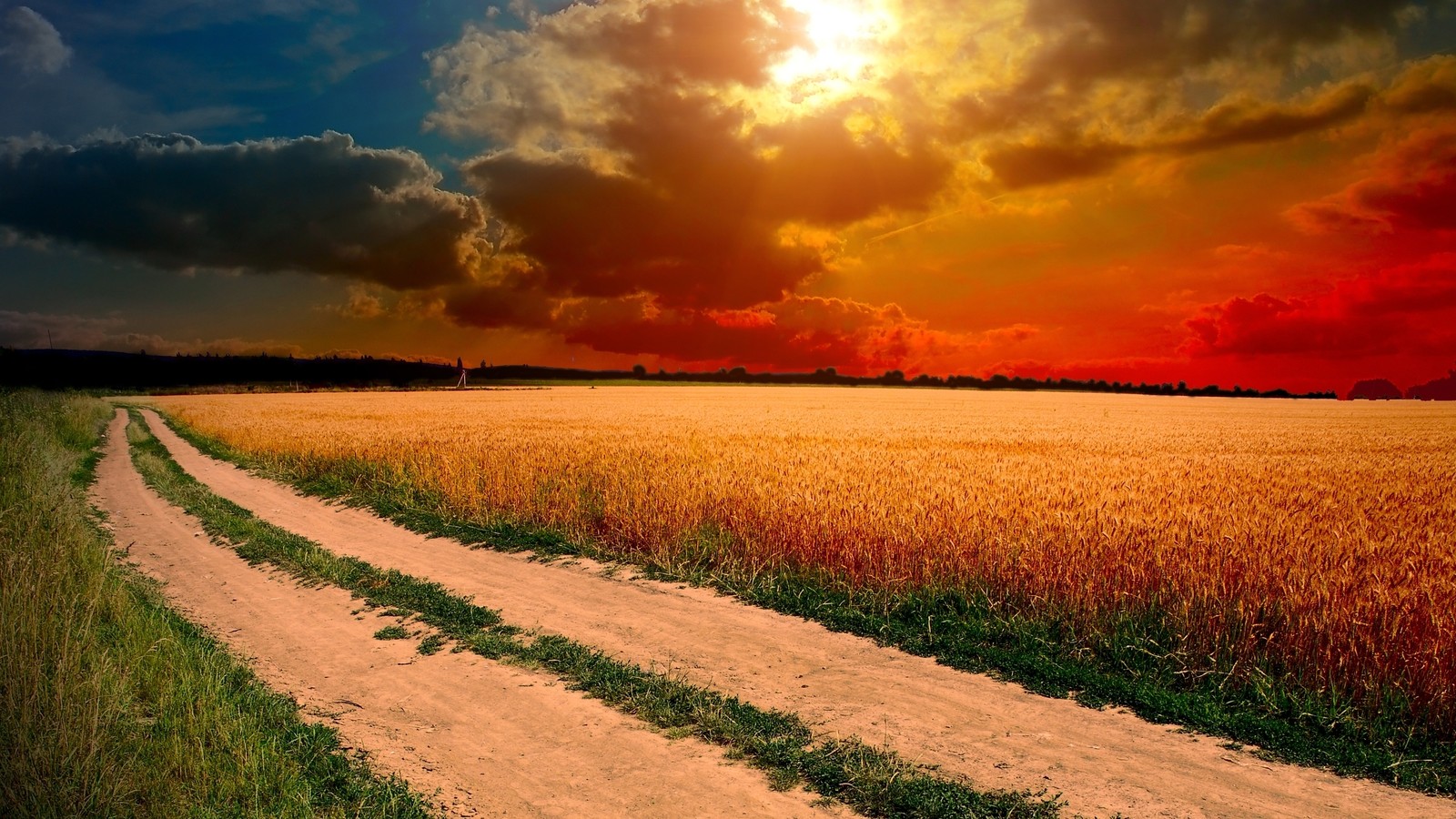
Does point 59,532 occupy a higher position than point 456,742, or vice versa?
point 59,532

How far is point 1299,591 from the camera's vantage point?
8047 mm

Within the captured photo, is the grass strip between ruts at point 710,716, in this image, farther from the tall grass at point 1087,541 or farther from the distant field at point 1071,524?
the distant field at point 1071,524

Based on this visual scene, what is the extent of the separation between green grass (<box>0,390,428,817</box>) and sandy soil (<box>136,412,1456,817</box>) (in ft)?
10.6

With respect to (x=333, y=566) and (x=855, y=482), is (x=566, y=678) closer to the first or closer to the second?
(x=333, y=566)

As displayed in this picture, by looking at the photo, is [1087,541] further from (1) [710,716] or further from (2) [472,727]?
(2) [472,727]

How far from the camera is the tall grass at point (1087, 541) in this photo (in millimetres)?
7133

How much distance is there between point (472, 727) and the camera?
21.6 ft

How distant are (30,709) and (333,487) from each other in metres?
16.2

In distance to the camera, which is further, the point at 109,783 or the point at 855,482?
the point at 855,482

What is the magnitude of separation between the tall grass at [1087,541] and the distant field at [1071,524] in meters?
0.04

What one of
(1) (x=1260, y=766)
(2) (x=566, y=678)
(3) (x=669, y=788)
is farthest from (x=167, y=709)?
(1) (x=1260, y=766)

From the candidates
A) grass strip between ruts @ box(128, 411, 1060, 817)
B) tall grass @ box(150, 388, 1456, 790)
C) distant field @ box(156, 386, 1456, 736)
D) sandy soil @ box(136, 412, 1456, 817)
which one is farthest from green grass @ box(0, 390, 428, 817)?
distant field @ box(156, 386, 1456, 736)

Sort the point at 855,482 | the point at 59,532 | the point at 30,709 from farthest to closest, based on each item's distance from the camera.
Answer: the point at 855,482, the point at 59,532, the point at 30,709

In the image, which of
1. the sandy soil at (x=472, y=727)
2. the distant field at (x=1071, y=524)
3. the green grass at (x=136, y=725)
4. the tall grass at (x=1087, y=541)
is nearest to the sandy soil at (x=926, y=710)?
the tall grass at (x=1087, y=541)
